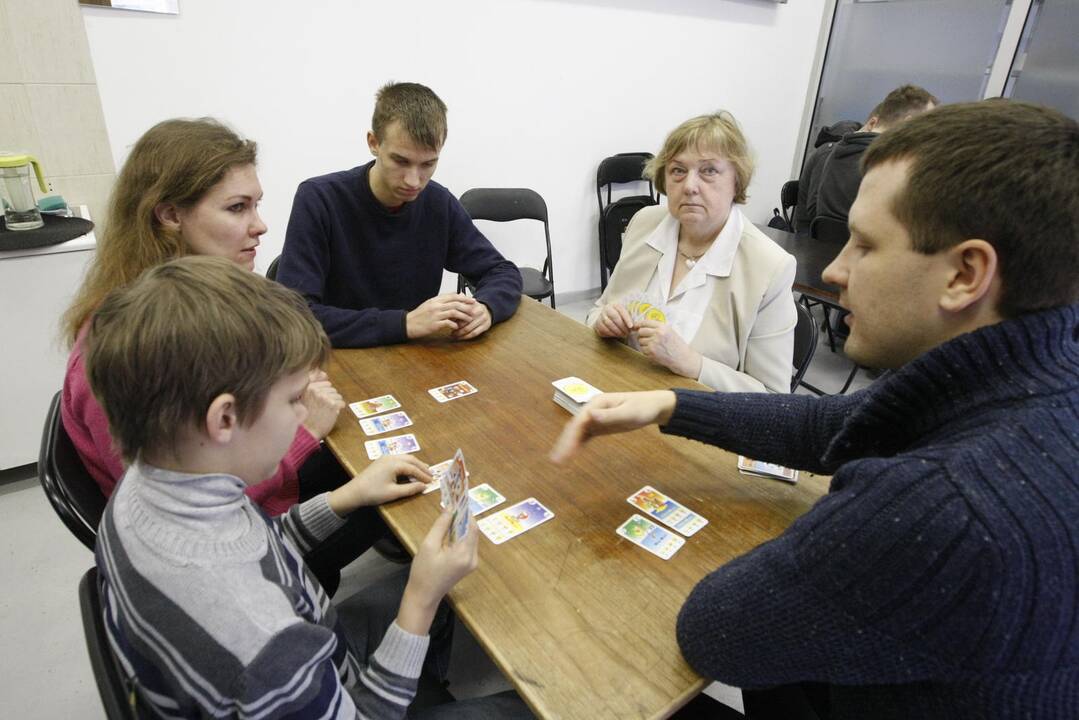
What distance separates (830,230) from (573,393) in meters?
2.87

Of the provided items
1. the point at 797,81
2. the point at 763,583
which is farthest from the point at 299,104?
the point at 797,81

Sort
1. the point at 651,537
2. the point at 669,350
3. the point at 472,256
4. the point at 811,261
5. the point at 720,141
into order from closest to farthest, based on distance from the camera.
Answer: the point at 651,537 < the point at 669,350 < the point at 720,141 < the point at 472,256 < the point at 811,261

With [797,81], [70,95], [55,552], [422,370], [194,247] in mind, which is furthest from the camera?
[797,81]

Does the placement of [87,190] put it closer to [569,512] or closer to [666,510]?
[569,512]

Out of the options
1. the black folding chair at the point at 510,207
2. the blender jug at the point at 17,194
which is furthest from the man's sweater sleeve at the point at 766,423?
the blender jug at the point at 17,194

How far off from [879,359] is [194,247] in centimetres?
152

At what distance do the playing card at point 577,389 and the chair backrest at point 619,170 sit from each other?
3.24 m

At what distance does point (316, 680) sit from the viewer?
76 cm

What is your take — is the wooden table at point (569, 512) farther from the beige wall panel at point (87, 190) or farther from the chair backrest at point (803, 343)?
the beige wall panel at point (87, 190)

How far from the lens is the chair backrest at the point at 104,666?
684mm

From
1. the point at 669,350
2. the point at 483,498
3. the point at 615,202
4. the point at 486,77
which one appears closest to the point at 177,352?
the point at 483,498

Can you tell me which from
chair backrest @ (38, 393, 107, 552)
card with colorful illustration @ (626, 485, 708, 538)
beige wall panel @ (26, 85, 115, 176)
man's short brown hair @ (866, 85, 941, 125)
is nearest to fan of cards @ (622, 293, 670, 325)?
card with colorful illustration @ (626, 485, 708, 538)

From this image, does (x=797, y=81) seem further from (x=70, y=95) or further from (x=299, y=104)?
(x=70, y=95)

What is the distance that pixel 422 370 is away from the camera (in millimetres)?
1647
